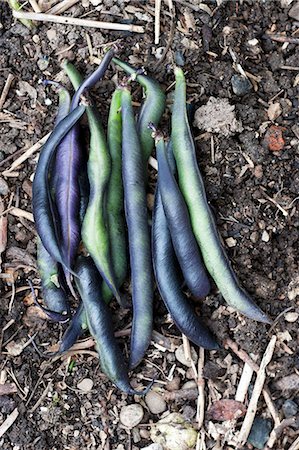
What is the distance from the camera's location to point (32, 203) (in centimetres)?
344

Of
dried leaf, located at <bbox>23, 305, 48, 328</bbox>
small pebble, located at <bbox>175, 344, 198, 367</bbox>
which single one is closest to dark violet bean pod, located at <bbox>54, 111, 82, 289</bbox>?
dried leaf, located at <bbox>23, 305, 48, 328</bbox>

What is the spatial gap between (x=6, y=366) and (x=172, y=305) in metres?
0.85

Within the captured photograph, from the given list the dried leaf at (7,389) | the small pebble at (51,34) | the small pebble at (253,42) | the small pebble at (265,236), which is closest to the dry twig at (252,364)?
the small pebble at (265,236)

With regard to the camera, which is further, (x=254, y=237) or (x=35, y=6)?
(x=35, y=6)

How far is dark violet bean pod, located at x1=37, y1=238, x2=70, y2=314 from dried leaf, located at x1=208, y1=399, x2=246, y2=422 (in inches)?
31.4

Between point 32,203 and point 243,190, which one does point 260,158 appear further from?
point 32,203

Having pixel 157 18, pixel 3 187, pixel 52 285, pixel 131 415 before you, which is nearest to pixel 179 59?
pixel 157 18

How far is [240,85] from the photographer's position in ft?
11.5

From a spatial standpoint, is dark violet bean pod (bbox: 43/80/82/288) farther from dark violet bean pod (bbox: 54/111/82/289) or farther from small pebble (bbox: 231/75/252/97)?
small pebble (bbox: 231/75/252/97)

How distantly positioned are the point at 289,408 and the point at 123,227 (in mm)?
1108

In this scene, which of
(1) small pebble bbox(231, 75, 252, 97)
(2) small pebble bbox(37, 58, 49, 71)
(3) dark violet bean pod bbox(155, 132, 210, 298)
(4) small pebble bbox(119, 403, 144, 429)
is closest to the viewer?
(3) dark violet bean pod bbox(155, 132, 210, 298)

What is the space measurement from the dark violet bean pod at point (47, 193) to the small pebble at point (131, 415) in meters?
0.69

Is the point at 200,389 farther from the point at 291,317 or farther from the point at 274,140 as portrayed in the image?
the point at 274,140

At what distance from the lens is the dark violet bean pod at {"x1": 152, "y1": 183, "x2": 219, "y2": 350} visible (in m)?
3.34
